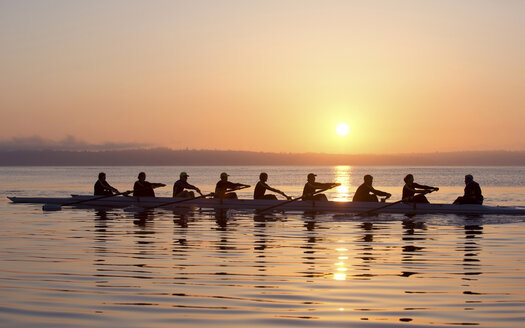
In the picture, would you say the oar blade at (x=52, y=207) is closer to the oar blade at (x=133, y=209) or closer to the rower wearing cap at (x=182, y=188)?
the oar blade at (x=133, y=209)

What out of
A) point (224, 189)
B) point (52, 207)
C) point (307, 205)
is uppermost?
point (224, 189)

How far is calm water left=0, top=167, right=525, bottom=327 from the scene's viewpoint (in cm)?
890

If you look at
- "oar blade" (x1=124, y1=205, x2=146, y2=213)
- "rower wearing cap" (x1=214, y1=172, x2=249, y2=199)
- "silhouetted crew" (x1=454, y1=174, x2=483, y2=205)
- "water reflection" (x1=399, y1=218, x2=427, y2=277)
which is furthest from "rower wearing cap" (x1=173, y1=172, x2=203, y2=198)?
"silhouetted crew" (x1=454, y1=174, x2=483, y2=205)

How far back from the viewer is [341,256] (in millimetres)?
15000

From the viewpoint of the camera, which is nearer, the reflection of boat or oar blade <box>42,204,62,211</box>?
the reflection of boat

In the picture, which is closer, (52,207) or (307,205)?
(307,205)

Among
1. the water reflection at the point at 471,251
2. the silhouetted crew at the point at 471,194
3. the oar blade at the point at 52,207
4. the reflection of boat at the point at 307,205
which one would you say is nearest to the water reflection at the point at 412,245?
the water reflection at the point at 471,251

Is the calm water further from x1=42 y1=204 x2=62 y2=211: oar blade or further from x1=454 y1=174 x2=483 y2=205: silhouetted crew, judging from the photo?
x1=42 y1=204 x2=62 y2=211: oar blade

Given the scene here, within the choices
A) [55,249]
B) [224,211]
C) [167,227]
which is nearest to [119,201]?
[224,211]

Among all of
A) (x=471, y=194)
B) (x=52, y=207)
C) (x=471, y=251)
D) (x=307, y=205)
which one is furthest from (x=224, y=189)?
(x=471, y=251)

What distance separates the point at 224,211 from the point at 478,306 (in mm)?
20325

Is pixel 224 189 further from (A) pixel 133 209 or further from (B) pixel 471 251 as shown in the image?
(B) pixel 471 251

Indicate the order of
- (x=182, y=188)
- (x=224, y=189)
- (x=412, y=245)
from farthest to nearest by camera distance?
(x=182, y=188), (x=224, y=189), (x=412, y=245)

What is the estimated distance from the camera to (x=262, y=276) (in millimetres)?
12117
